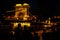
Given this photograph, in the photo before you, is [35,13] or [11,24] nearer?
[11,24]

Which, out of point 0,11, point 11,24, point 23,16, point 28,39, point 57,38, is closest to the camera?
point 28,39

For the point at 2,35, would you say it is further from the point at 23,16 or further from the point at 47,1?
the point at 47,1

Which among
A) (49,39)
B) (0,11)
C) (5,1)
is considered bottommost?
(49,39)

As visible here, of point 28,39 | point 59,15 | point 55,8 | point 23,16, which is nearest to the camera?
point 28,39

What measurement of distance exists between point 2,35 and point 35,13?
3.73 m

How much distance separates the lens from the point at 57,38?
124 inches

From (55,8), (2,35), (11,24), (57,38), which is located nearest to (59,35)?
(57,38)

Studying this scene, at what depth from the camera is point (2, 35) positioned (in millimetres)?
3184

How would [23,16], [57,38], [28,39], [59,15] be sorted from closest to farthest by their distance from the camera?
1. [28,39]
2. [57,38]
3. [23,16]
4. [59,15]

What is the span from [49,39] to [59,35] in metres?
0.24

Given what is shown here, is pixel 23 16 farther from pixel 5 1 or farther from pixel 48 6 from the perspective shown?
pixel 48 6

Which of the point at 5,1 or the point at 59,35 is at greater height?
the point at 5,1

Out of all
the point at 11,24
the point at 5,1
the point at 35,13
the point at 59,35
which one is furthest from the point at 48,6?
the point at 59,35

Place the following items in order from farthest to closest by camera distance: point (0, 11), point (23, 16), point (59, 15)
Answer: point (59, 15), point (0, 11), point (23, 16)
